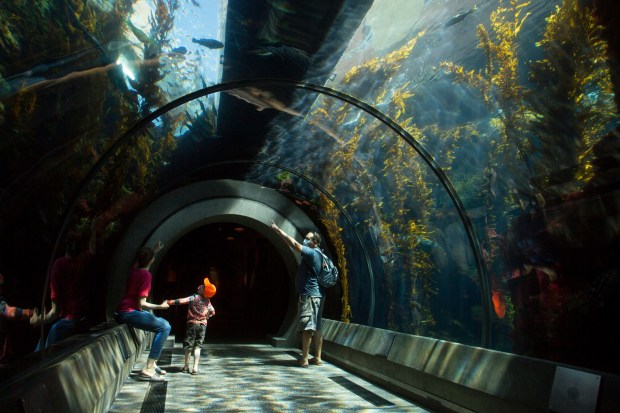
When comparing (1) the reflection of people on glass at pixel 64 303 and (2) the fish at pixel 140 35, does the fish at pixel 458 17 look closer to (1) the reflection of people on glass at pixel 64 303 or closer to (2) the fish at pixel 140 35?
(2) the fish at pixel 140 35

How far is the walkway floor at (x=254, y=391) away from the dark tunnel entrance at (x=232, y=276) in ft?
25.4

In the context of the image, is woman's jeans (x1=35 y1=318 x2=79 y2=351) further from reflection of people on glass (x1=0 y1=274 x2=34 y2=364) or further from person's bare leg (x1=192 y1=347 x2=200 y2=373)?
person's bare leg (x1=192 y1=347 x2=200 y2=373)

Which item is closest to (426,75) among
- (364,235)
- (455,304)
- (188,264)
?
(364,235)

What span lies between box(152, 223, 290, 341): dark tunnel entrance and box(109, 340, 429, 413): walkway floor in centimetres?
774

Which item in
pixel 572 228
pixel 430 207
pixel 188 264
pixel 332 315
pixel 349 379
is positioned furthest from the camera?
pixel 188 264

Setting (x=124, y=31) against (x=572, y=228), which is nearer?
(x=124, y=31)

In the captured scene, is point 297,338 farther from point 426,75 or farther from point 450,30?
point 450,30

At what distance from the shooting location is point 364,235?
12.5 meters

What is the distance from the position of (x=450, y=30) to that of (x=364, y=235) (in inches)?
222

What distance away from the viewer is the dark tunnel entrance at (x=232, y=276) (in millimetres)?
17609

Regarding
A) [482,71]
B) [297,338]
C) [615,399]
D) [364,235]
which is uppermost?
[482,71]

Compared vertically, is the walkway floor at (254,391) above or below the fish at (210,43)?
below

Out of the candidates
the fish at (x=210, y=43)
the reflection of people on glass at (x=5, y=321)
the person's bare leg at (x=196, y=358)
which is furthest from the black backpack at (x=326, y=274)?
the reflection of people on glass at (x=5, y=321)

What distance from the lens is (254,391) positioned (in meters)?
6.71
